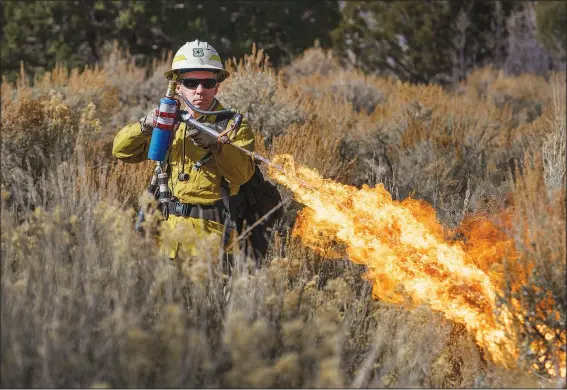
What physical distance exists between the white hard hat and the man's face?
0.10 feet

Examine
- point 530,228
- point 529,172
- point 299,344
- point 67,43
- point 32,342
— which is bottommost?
point 67,43

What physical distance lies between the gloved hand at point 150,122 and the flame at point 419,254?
0.79m

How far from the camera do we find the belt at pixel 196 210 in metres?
3.93

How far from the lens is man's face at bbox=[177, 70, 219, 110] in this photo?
399 cm

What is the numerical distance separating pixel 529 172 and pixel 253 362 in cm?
168

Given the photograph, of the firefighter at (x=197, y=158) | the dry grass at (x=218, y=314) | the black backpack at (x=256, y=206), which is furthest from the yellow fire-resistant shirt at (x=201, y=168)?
the dry grass at (x=218, y=314)

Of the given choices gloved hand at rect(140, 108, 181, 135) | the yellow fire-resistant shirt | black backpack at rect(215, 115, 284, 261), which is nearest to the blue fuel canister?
gloved hand at rect(140, 108, 181, 135)

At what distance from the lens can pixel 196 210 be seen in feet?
12.9

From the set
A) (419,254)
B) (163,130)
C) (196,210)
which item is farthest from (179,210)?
(419,254)

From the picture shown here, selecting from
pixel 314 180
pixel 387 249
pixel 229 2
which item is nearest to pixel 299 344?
pixel 387 249

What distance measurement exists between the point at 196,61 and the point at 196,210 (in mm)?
816

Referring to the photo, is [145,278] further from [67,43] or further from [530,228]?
[67,43]

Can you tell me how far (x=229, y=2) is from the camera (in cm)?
2102

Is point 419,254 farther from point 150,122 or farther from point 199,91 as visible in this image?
point 150,122
